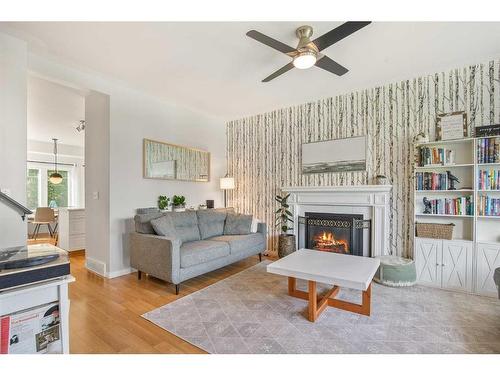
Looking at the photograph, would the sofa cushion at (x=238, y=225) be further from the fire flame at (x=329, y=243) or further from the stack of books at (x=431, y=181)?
the stack of books at (x=431, y=181)

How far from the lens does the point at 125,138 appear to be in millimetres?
3354

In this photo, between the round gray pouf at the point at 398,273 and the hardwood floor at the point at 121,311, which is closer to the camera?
the hardwood floor at the point at 121,311

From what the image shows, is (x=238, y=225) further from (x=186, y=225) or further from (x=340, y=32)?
(x=340, y=32)

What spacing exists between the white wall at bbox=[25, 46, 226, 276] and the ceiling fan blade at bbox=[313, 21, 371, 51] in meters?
2.63

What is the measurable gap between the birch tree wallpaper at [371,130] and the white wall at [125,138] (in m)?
1.35

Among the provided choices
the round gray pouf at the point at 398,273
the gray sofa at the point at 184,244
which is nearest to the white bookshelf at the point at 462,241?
the round gray pouf at the point at 398,273

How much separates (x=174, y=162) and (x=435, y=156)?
3.61m

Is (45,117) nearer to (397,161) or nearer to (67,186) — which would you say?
(67,186)

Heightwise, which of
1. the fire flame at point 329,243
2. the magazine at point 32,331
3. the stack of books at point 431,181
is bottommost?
the fire flame at point 329,243

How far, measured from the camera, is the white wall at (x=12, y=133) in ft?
7.16

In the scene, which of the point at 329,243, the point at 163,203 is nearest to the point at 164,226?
the point at 163,203

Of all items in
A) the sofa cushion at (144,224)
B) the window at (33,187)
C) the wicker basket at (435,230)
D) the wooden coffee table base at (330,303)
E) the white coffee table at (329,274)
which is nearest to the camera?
the white coffee table at (329,274)
